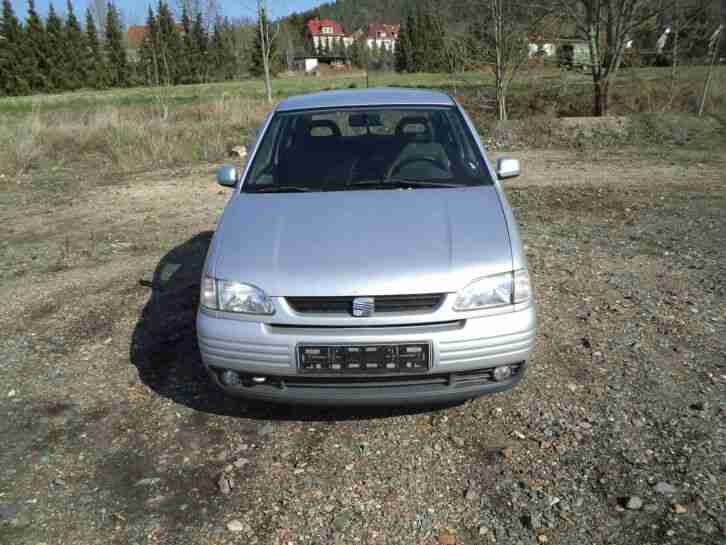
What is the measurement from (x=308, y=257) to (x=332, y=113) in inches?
67.1

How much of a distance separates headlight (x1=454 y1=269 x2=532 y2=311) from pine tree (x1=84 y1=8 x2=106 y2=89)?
65389 millimetres

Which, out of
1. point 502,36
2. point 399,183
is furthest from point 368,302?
point 502,36

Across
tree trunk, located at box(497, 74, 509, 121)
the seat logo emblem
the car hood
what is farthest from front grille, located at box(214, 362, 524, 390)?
tree trunk, located at box(497, 74, 509, 121)

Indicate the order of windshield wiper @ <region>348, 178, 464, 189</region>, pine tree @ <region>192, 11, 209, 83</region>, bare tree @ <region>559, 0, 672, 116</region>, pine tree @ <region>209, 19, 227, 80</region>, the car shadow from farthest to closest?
pine tree @ <region>209, 19, 227, 80</region> < pine tree @ <region>192, 11, 209, 83</region> < bare tree @ <region>559, 0, 672, 116</region> < windshield wiper @ <region>348, 178, 464, 189</region> < the car shadow

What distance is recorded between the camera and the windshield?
376 centimetres

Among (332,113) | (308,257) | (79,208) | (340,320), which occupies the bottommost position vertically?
(79,208)

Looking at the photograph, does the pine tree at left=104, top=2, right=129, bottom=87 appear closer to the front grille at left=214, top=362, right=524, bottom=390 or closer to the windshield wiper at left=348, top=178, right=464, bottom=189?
the windshield wiper at left=348, top=178, right=464, bottom=189

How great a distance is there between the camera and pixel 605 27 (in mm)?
14406

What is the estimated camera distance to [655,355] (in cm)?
375

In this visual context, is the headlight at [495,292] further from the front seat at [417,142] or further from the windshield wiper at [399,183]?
the front seat at [417,142]

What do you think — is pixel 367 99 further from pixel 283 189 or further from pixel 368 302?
pixel 368 302

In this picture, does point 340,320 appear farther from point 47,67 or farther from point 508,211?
point 47,67

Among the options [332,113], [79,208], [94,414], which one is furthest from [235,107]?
[94,414]

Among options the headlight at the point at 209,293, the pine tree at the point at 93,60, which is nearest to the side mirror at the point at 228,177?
the headlight at the point at 209,293
